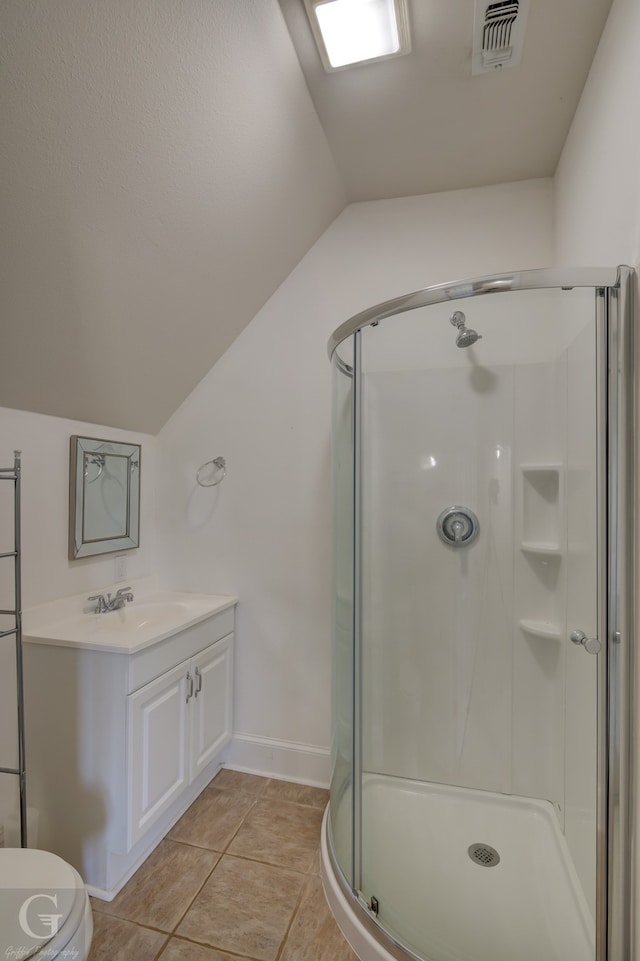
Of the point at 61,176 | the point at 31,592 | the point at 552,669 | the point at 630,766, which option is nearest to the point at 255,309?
the point at 61,176

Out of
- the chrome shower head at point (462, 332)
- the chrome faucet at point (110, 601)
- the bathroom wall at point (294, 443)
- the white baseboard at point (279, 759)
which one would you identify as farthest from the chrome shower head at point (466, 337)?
the white baseboard at point (279, 759)

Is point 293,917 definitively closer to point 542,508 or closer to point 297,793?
point 297,793

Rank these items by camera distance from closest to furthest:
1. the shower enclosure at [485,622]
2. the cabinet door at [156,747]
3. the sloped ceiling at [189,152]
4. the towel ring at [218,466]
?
the sloped ceiling at [189,152], the shower enclosure at [485,622], the cabinet door at [156,747], the towel ring at [218,466]

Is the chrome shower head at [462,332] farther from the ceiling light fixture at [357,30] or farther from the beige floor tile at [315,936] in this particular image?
the beige floor tile at [315,936]

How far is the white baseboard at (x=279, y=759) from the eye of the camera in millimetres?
2037

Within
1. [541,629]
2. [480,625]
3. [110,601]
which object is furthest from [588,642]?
[110,601]

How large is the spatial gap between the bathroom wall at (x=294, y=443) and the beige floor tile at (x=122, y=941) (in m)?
0.83

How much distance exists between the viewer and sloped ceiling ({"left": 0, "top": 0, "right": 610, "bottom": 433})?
1.06m

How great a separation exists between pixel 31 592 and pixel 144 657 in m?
0.53

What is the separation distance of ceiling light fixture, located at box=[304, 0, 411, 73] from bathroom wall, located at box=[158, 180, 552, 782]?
731 mm

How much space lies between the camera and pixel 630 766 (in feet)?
3.58

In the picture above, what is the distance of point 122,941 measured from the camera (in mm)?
1289

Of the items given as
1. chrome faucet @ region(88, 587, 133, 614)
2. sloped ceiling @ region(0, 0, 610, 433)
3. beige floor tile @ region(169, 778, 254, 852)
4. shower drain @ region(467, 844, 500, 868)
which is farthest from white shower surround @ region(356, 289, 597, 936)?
chrome faucet @ region(88, 587, 133, 614)

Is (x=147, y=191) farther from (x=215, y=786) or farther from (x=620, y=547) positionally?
(x=215, y=786)
